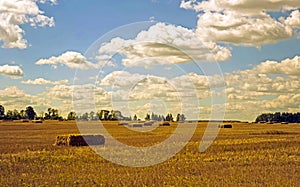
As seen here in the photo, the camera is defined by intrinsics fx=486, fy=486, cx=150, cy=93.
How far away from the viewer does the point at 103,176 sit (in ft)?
51.1

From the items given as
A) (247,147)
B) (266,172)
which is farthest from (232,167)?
(247,147)

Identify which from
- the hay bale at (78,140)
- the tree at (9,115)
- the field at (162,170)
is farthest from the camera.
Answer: the tree at (9,115)

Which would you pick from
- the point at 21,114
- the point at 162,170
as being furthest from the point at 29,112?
the point at 162,170

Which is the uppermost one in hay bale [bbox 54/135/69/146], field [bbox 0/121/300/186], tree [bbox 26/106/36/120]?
tree [bbox 26/106/36/120]

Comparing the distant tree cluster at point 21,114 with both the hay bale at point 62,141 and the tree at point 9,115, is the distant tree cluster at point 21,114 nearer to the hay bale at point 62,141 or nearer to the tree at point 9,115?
the tree at point 9,115

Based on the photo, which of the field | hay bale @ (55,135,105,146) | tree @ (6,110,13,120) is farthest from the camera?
tree @ (6,110,13,120)

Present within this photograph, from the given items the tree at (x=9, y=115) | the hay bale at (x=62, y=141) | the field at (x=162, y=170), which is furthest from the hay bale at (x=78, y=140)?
the tree at (x=9, y=115)

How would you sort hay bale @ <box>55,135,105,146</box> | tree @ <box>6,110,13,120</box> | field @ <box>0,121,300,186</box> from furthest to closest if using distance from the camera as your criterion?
1. tree @ <box>6,110,13,120</box>
2. hay bale @ <box>55,135,105,146</box>
3. field @ <box>0,121,300,186</box>

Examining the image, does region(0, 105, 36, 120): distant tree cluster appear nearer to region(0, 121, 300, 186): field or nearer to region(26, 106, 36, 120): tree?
region(26, 106, 36, 120): tree

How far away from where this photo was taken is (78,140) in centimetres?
2938

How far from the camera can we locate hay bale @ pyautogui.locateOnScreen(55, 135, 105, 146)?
95.4 feet

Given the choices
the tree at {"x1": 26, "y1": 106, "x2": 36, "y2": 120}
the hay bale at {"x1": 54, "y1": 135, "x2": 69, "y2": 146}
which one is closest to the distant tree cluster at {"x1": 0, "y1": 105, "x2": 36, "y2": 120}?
the tree at {"x1": 26, "y1": 106, "x2": 36, "y2": 120}

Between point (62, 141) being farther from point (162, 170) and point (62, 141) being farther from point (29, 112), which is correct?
point (29, 112)

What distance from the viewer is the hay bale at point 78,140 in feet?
95.4
